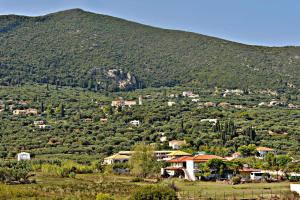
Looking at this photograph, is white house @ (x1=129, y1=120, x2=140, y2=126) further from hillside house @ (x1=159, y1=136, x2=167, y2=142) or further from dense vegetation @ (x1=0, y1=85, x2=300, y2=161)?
hillside house @ (x1=159, y1=136, x2=167, y2=142)

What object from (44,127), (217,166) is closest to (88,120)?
(44,127)

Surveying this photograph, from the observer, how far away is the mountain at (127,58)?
157 meters

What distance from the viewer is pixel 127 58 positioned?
173 m

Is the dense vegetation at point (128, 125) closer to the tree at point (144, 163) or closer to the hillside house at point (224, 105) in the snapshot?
the hillside house at point (224, 105)

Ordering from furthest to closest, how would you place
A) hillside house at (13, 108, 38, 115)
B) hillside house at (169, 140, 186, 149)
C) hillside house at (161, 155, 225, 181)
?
hillside house at (13, 108, 38, 115) → hillside house at (169, 140, 186, 149) → hillside house at (161, 155, 225, 181)

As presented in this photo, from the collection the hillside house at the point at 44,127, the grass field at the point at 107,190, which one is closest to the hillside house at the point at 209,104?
the hillside house at the point at 44,127

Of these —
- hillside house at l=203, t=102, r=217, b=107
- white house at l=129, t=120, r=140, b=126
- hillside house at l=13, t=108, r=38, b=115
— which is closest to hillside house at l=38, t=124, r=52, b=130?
hillside house at l=13, t=108, r=38, b=115

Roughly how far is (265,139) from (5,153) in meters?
40.8

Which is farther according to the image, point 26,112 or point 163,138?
point 26,112

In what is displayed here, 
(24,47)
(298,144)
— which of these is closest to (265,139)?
(298,144)

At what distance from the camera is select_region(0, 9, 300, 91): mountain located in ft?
516

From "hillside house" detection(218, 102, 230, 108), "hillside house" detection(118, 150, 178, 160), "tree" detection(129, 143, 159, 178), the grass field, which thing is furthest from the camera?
"hillside house" detection(218, 102, 230, 108)

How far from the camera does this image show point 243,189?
2014 inches

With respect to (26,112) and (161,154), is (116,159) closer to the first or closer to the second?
(161,154)
